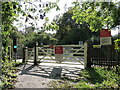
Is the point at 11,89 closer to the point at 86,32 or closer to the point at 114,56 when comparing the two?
the point at 114,56

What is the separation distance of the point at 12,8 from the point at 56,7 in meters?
Result: 1.33

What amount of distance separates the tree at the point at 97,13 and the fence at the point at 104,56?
198 cm

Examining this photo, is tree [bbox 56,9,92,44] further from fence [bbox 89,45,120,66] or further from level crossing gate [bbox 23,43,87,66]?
fence [bbox 89,45,120,66]

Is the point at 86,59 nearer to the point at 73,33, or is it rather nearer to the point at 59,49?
the point at 59,49

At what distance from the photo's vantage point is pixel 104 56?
6.16m

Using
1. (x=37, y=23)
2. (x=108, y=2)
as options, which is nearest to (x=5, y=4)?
(x=37, y=23)

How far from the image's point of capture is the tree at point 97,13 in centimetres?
375

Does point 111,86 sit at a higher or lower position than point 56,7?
lower

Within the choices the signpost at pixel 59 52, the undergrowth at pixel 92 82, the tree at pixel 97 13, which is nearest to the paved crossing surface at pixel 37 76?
the undergrowth at pixel 92 82

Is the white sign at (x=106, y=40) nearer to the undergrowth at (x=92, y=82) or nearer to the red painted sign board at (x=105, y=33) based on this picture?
the red painted sign board at (x=105, y=33)

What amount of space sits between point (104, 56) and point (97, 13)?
2.83 meters

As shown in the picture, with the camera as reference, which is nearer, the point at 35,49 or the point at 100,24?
the point at 100,24

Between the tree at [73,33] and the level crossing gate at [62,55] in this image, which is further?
the tree at [73,33]

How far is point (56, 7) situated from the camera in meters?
3.63
